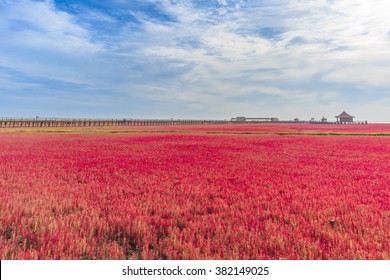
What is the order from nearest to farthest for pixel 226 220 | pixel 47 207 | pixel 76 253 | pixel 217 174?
pixel 76 253 < pixel 226 220 < pixel 47 207 < pixel 217 174

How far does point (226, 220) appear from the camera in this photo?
17.5 ft

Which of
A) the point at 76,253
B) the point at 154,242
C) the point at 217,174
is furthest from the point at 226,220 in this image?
the point at 217,174

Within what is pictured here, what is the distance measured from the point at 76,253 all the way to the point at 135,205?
249 centimetres

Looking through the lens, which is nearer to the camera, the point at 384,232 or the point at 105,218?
the point at 384,232

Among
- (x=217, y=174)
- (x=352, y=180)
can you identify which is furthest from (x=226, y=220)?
(x=352, y=180)

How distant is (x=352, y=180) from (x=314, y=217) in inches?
200

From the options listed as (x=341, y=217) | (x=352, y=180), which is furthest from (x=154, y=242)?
(x=352, y=180)

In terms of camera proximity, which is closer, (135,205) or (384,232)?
(384,232)

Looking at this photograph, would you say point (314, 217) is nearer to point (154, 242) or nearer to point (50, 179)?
point (154, 242)
